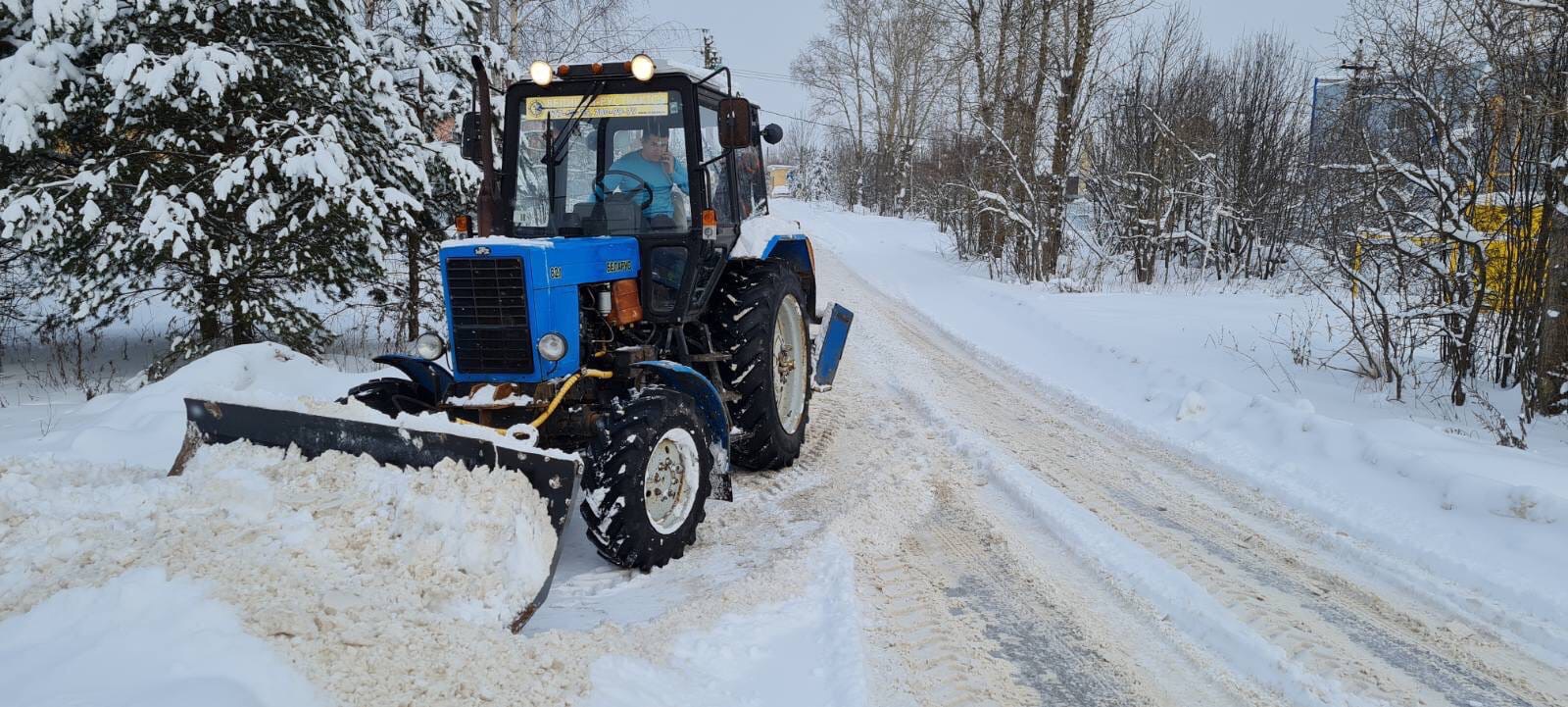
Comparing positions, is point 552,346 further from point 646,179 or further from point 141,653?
point 141,653

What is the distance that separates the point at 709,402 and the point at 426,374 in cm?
142

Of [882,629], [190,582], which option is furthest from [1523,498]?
[190,582]

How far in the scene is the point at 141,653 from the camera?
7.84ft

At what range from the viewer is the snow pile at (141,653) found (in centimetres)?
225

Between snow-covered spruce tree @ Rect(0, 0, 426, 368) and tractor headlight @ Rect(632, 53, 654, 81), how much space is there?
334 cm

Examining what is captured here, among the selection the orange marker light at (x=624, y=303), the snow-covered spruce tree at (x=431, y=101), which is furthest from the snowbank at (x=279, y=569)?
the snow-covered spruce tree at (x=431, y=101)

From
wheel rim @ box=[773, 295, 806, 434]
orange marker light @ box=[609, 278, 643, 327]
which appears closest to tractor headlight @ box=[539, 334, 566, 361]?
orange marker light @ box=[609, 278, 643, 327]

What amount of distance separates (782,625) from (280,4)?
6.82 m

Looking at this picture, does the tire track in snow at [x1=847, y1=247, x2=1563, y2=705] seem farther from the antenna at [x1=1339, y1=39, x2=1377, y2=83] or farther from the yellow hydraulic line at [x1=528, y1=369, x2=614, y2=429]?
the antenna at [x1=1339, y1=39, x2=1377, y2=83]

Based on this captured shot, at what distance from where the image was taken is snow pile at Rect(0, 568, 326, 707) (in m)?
2.25

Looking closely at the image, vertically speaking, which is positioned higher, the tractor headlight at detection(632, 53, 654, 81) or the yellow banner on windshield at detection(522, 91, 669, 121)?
the tractor headlight at detection(632, 53, 654, 81)

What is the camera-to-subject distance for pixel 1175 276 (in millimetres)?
15734

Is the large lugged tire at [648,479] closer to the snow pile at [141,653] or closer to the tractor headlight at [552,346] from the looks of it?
the tractor headlight at [552,346]

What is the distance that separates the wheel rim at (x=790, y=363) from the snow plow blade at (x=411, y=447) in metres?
2.55
